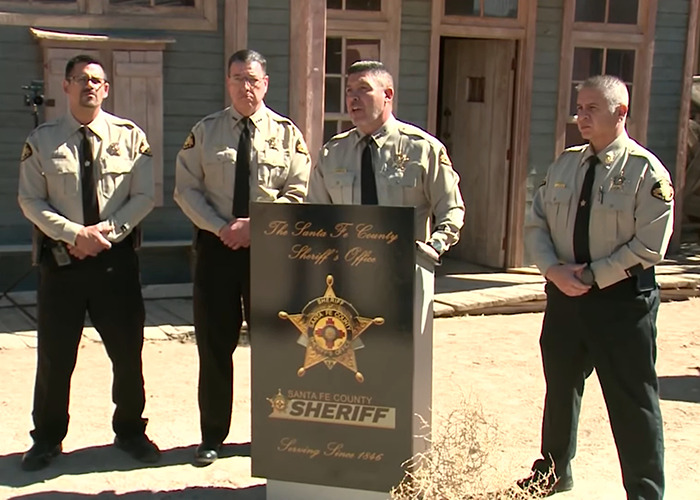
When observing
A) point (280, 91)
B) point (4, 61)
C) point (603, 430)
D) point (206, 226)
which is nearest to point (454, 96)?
point (280, 91)

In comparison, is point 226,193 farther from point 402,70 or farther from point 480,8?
point 480,8

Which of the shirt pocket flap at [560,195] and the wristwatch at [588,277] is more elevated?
the shirt pocket flap at [560,195]

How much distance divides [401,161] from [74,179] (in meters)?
1.41

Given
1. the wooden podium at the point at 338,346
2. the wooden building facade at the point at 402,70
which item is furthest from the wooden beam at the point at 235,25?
the wooden podium at the point at 338,346

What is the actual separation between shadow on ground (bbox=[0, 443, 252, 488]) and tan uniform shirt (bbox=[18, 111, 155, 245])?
1.01m

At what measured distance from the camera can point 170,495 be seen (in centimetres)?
402

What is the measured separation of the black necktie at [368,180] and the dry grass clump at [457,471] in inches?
34.4

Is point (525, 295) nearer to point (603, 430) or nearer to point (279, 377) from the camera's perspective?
point (603, 430)

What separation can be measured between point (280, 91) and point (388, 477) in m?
4.72

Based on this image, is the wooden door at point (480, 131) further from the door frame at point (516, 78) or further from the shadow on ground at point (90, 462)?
the shadow on ground at point (90, 462)

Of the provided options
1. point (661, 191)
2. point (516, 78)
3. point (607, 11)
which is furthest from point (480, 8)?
point (661, 191)

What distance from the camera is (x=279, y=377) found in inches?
145

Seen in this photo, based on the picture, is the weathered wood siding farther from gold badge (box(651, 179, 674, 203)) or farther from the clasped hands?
the clasped hands

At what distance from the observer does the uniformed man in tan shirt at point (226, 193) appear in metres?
4.23
